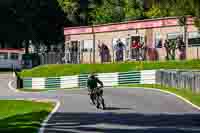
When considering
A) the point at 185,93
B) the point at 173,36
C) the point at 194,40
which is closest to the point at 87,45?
the point at 173,36

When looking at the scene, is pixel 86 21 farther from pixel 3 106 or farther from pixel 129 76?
pixel 3 106

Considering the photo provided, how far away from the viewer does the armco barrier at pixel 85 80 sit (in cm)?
4663

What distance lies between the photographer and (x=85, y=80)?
2013 inches

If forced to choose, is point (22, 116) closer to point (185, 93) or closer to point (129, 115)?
point (129, 115)

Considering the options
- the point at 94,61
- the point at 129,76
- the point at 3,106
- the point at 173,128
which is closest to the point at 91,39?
the point at 94,61

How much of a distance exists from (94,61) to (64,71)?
115 inches

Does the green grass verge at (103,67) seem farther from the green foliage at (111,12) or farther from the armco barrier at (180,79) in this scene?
the green foliage at (111,12)

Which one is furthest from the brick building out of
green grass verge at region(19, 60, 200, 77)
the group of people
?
green grass verge at region(19, 60, 200, 77)

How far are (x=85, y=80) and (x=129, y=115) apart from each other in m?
24.7

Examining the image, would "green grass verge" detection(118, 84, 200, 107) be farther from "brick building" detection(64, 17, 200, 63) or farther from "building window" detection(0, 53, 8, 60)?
"building window" detection(0, 53, 8, 60)

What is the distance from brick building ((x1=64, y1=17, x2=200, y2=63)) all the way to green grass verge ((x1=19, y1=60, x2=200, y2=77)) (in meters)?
1.66

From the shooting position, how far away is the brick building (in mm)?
50656

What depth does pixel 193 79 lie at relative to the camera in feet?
121

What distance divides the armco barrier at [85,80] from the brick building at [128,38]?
377 centimetres
